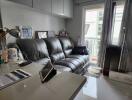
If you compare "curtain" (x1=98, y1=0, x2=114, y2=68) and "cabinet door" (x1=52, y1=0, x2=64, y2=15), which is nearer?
"cabinet door" (x1=52, y1=0, x2=64, y2=15)

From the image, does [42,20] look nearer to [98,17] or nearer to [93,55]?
[98,17]

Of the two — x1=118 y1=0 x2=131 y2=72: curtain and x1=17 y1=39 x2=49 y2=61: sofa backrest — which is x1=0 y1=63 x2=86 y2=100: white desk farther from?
x1=118 y1=0 x2=131 y2=72: curtain

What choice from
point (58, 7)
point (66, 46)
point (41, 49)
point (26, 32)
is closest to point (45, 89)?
point (41, 49)

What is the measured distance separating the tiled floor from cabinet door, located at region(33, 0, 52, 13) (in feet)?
6.24

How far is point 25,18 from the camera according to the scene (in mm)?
2377

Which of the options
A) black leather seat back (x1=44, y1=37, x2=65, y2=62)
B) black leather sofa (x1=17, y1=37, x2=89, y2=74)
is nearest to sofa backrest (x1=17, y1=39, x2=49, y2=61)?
black leather sofa (x1=17, y1=37, x2=89, y2=74)

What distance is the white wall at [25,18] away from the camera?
6.54ft

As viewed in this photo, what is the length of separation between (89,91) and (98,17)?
7.99 ft

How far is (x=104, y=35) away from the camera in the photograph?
3.13m

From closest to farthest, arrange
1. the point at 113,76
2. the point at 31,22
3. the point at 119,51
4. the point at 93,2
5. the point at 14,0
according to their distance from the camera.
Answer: the point at 14,0 → the point at 31,22 → the point at 113,76 → the point at 119,51 → the point at 93,2

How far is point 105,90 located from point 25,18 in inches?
93.3

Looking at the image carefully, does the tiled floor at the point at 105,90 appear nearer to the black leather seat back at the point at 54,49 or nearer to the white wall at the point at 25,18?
the black leather seat back at the point at 54,49

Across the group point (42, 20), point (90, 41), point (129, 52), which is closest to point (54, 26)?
point (42, 20)

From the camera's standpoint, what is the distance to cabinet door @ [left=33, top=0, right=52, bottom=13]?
7.03 feet
